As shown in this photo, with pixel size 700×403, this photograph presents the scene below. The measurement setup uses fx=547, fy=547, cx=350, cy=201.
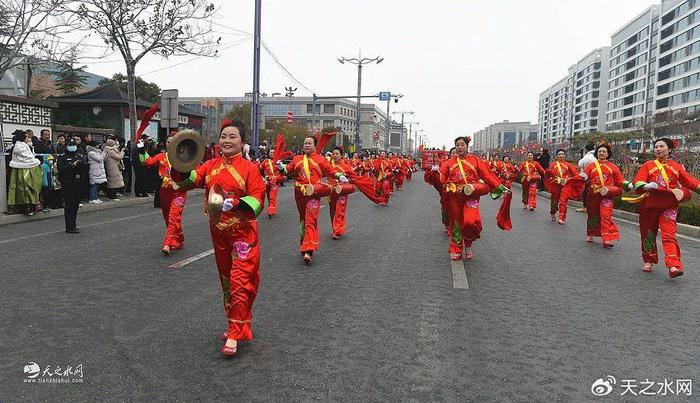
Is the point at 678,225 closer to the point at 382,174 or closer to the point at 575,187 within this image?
the point at 575,187

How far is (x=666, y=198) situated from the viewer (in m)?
6.71

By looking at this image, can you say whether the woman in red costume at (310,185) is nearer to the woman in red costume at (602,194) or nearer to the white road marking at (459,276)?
the white road marking at (459,276)

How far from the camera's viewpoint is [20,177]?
10852 mm

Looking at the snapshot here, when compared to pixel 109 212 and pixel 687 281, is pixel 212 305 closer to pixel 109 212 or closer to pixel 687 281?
pixel 687 281

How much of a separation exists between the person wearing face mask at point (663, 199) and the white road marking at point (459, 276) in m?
2.38

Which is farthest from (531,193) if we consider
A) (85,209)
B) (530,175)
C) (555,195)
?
(85,209)

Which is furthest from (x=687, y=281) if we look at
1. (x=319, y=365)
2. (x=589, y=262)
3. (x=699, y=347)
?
(x=319, y=365)

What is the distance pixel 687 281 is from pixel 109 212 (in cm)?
1153

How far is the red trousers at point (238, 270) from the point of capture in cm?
392

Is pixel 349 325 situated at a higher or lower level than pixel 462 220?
lower

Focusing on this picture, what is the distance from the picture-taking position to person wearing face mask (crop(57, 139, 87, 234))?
9227 millimetres

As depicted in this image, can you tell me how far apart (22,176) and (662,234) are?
36.6ft

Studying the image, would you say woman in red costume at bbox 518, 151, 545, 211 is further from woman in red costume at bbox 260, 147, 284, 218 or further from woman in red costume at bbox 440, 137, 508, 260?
woman in red costume at bbox 440, 137, 508, 260

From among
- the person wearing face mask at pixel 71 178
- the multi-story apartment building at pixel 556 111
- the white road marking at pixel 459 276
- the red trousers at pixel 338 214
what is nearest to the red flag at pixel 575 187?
the white road marking at pixel 459 276
